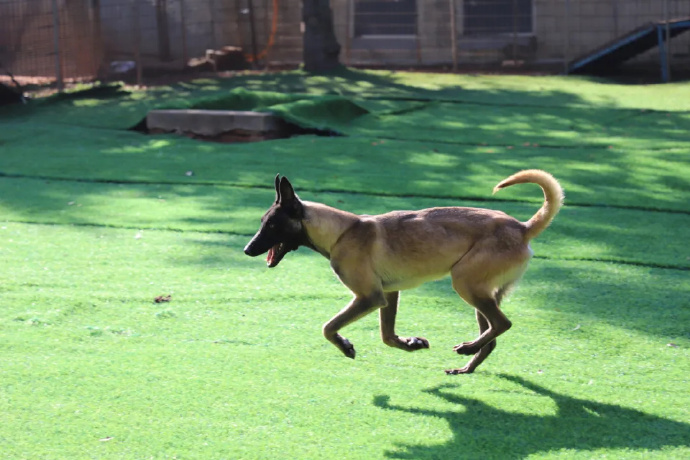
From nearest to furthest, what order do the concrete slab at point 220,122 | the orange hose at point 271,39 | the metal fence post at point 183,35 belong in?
the concrete slab at point 220,122 → the metal fence post at point 183,35 → the orange hose at point 271,39

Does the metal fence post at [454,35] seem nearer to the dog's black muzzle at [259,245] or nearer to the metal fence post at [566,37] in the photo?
the metal fence post at [566,37]

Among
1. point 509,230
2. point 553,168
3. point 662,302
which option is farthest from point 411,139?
point 509,230

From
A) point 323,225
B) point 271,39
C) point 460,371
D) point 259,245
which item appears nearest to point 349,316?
point 323,225

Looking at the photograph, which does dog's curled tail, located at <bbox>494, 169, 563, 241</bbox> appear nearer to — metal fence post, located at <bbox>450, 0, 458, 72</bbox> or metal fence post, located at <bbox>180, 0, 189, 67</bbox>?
metal fence post, located at <bbox>450, 0, 458, 72</bbox>

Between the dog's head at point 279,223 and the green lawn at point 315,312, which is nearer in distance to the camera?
the green lawn at point 315,312

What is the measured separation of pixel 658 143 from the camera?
43.0 feet

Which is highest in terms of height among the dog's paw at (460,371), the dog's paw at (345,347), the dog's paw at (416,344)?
the dog's paw at (345,347)

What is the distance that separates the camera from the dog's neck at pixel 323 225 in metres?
5.45

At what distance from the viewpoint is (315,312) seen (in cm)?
675

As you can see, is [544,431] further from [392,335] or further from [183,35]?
[183,35]

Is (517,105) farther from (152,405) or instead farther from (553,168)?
(152,405)

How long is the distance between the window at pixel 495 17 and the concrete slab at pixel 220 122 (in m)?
12.0

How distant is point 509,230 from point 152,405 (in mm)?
2294

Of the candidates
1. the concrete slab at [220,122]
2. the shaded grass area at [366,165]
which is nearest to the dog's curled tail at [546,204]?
the shaded grass area at [366,165]
